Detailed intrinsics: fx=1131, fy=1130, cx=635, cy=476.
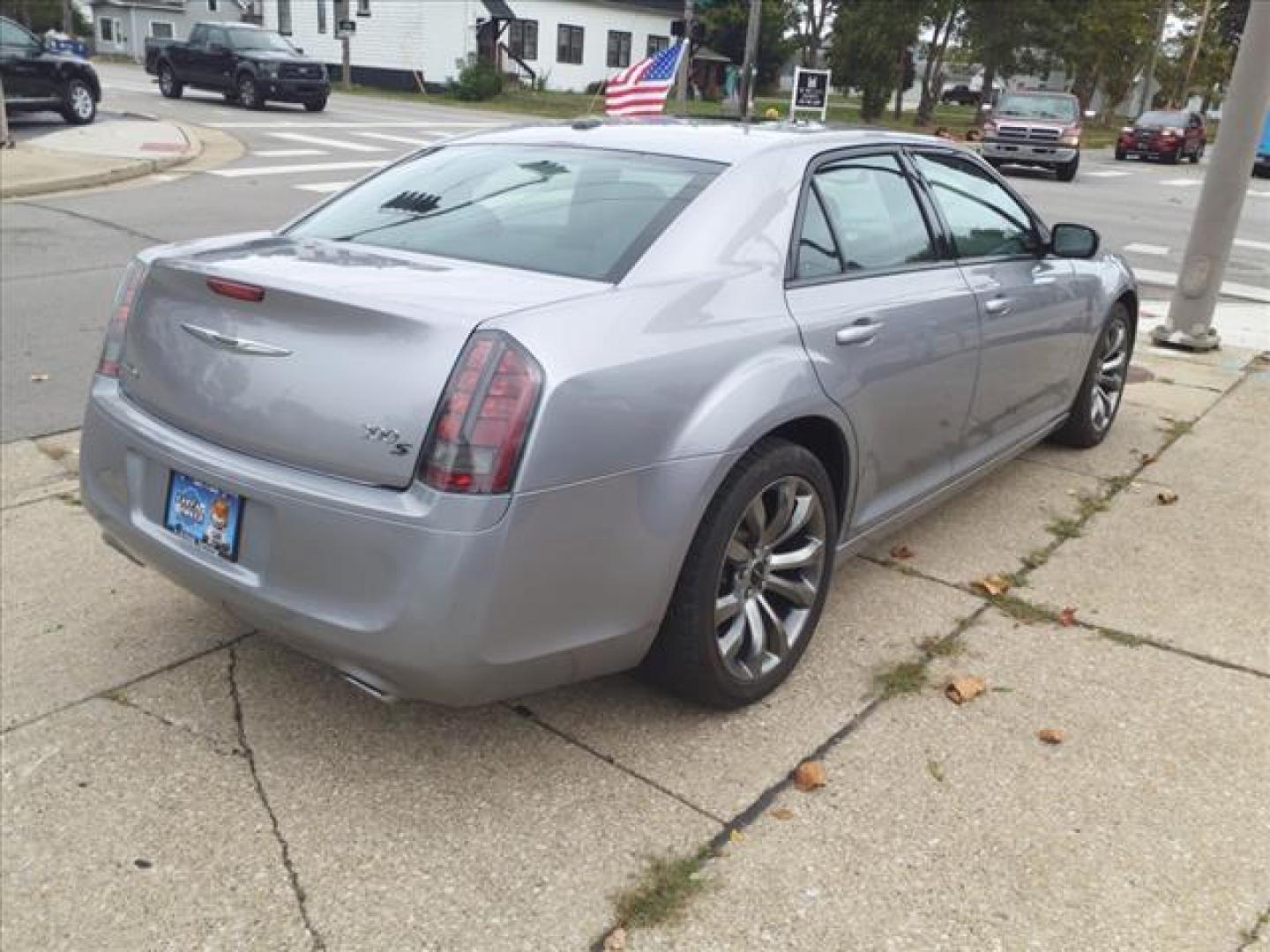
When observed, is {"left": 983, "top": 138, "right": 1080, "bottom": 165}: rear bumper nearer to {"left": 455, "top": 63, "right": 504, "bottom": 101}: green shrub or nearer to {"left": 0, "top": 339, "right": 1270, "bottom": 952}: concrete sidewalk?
{"left": 455, "top": 63, "right": 504, "bottom": 101}: green shrub

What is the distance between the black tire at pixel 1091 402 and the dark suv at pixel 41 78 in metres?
17.0

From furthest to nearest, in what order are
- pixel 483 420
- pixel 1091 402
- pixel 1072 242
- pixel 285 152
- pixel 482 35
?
pixel 482 35 → pixel 285 152 → pixel 1091 402 → pixel 1072 242 → pixel 483 420

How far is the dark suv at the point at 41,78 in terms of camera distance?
677 inches

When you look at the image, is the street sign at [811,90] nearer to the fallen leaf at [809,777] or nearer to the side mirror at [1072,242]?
the side mirror at [1072,242]

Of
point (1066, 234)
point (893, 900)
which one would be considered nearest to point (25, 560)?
point (893, 900)

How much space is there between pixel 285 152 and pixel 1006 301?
52.4 feet

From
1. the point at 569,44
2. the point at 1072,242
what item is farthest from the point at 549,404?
the point at 569,44

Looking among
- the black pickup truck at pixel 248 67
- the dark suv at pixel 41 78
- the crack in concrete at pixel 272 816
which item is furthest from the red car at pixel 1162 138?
the crack in concrete at pixel 272 816

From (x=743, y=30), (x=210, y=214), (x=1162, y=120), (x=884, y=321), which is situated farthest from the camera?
(x=743, y=30)

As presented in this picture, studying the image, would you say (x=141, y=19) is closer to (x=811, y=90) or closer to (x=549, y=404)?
(x=811, y=90)

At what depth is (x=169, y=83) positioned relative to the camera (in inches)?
1113

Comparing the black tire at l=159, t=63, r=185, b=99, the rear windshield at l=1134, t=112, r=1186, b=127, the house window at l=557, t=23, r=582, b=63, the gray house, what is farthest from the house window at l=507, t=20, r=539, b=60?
the rear windshield at l=1134, t=112, r=1186, b=127

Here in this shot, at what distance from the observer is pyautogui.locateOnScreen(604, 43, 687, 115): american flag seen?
1372 centimetres

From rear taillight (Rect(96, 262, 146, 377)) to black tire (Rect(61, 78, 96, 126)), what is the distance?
18.2 m
